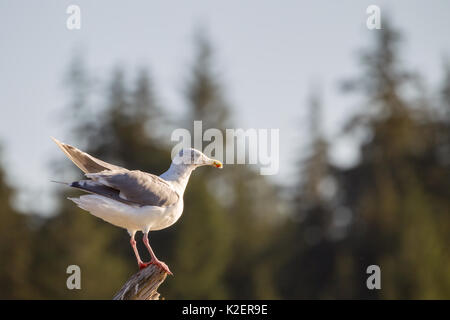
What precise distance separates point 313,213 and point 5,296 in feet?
77.3

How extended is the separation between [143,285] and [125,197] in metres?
1.09

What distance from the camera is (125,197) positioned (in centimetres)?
902

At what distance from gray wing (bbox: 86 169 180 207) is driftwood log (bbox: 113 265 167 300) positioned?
84 cm

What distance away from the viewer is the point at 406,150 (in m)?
50.7

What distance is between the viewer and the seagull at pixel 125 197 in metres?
8.87

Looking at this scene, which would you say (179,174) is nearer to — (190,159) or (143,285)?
(190,159)

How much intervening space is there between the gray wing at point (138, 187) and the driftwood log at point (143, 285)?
839 mm

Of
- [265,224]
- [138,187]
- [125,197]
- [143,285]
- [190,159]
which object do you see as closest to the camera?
[143,285]

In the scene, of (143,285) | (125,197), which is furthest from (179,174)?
(143,285)

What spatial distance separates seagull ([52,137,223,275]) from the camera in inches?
349

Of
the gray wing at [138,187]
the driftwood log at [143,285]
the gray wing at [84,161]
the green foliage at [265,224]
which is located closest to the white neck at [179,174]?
the gray wing at [138,187]

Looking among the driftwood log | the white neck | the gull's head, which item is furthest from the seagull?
the gull's head

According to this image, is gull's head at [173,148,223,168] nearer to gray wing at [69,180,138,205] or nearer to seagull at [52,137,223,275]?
seagull at [52,137,223,275]

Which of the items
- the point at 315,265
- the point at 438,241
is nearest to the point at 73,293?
the point at 315,265
